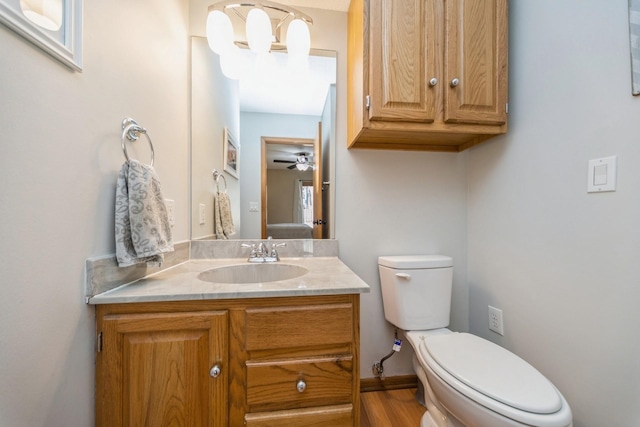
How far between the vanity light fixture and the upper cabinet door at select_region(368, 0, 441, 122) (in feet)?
1.30

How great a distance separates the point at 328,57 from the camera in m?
1.38

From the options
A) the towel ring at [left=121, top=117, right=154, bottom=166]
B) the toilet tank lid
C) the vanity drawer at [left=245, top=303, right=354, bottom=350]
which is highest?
the towel ring at [left=121, top=117, right=154, bottom=166]

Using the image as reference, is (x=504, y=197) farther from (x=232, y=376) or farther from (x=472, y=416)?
(x=232, y=376)

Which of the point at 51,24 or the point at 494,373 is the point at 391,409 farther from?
the point at 51,24

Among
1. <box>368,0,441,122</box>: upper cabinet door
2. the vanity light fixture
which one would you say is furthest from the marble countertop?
the vanity light fixture

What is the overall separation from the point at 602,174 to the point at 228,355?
139 centimetres

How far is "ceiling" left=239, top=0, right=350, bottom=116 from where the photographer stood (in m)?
1.35

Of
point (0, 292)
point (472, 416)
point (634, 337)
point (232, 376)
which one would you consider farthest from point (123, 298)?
point (634, 337)

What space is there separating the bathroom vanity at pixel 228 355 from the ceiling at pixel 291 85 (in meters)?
1.01

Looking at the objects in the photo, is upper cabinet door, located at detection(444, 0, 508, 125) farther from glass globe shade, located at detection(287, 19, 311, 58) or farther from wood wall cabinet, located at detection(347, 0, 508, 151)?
glass globe shade, located at detection(287, 19, 311, 58)

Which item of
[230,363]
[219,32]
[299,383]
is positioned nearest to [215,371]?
[230,363]

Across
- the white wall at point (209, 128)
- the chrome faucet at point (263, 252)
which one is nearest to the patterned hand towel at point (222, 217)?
the white wall at point (209, 128)

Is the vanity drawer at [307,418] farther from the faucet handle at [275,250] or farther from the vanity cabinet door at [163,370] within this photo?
the faucet handle at [275,250]

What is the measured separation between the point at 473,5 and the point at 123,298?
1.77 m
